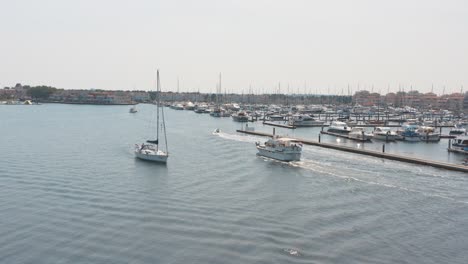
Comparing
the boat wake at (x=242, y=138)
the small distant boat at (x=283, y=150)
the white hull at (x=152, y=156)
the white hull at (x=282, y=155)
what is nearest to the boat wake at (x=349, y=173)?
the white hull at (x=282, y=155)

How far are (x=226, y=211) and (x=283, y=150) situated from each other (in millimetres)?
17390

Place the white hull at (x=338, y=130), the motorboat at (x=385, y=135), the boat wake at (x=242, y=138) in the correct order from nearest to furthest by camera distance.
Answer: the boat wake at (x=242, y=138), the motorboat at (x=385, y=135), the white hull at (x=338, y=130)

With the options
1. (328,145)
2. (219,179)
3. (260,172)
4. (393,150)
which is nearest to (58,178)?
(219,179)

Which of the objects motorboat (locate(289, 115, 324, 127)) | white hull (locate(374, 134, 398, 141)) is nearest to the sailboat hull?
white hull (locate(374, 134, 398, 141))

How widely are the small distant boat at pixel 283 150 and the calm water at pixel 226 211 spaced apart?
2.83 ft

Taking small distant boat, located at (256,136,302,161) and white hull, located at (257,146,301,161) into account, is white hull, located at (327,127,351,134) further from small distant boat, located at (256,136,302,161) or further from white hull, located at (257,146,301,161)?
white hull, located at (257,146,301,161)

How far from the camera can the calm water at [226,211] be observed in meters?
18.0

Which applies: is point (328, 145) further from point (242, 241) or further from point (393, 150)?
point (242, 241)

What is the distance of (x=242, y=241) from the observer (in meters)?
19.0

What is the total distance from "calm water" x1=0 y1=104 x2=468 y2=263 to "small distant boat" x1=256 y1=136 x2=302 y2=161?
86 cm

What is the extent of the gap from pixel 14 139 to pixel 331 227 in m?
42.6

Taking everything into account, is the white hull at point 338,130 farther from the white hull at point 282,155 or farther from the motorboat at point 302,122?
the white hull at point 282,155

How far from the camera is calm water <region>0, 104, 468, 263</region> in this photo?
711 inches

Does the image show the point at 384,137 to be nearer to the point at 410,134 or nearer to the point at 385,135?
the point at 385,135
